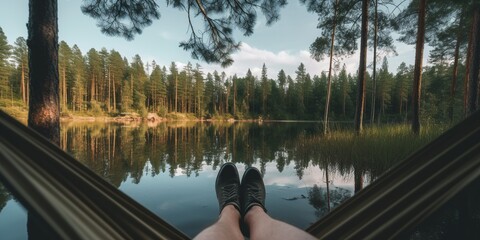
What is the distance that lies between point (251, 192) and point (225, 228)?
718 mm

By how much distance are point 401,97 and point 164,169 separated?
141ft

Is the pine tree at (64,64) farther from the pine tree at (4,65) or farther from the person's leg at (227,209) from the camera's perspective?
the person's leg at (227,209)

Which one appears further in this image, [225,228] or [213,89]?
[213,89]

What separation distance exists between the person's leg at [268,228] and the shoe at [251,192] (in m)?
0.11

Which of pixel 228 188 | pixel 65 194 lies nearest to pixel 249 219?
pixel 228 188

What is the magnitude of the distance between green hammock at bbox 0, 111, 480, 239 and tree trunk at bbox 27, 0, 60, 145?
1000mm

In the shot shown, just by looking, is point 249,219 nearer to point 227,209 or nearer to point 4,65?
point 227,209

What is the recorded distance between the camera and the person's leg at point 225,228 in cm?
107

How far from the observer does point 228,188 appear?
203cm

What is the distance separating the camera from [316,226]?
122 centimetres

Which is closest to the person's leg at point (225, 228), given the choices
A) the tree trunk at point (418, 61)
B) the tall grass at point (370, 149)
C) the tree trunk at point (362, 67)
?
the tall grass at point (370, 149)

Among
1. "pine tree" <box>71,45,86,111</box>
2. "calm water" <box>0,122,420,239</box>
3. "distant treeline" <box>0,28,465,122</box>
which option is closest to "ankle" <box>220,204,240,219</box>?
"calm water" <box>0,122,420,239</box>

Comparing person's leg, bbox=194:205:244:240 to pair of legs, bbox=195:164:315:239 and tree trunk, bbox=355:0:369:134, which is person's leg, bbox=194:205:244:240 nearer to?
pair of legs, bbox=195:164:315:239

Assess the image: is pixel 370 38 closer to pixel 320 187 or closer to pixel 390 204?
pixel 320 187
